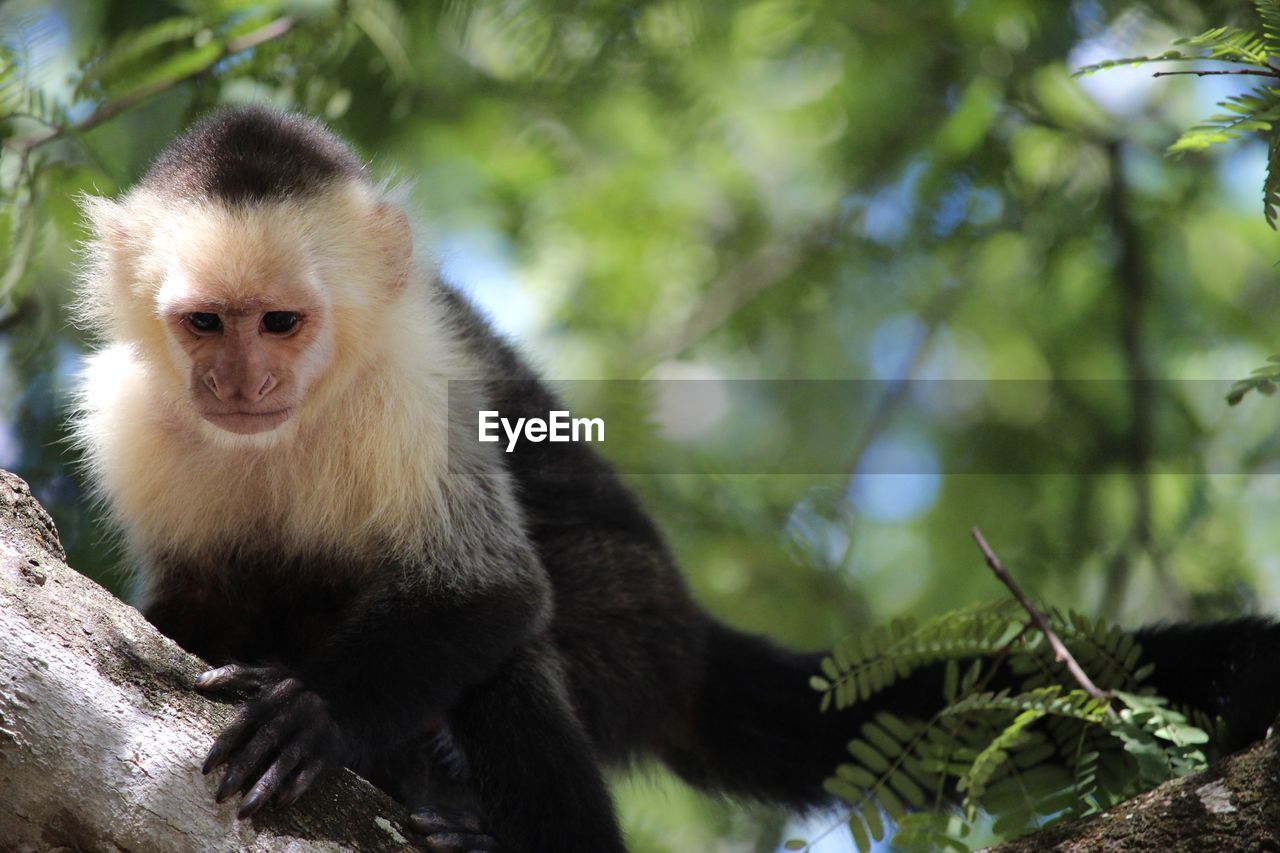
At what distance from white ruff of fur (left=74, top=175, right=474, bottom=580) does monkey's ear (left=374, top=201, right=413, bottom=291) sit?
0.03m

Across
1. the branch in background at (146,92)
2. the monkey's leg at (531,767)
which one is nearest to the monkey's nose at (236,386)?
the monkey's leg at (531,767)

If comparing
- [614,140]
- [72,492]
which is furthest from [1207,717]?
[614,140]

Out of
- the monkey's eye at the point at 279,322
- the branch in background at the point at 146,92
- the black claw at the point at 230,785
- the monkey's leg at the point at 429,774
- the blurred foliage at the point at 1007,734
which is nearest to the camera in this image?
the black claw at the point at 230,785

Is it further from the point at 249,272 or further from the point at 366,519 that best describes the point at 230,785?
the point at 249,272

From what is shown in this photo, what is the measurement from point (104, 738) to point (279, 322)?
56.2 inches

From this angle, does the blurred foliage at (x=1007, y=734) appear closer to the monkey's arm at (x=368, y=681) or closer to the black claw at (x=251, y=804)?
the monkey's arm at (x=368, y=681)

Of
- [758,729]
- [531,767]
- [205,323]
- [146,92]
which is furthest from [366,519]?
[146,92]

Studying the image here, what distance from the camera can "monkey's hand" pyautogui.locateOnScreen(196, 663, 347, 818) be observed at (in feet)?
8.38

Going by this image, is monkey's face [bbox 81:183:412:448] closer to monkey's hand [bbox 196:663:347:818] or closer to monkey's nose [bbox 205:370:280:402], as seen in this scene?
monkey's nose [bbox 205:370:280:402]

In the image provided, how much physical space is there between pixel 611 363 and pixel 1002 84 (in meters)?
2.42

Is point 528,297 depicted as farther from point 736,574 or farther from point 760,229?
point 736,574

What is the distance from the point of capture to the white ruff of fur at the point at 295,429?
3.71 metres

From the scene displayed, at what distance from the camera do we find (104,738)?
7.95 ft

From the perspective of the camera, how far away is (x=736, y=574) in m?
6.09
